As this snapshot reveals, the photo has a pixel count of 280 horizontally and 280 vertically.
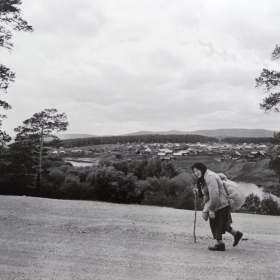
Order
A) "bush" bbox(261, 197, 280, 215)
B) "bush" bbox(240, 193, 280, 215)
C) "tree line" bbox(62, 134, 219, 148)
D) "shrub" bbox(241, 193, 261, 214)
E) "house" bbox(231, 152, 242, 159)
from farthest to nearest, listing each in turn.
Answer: "tree line" bbox(62, 134, 219, 148), "house" bbox(231, 152, 242, 159), "shrub" bbox(241, 193, 261, 214), "bush" bbox(240, 193, 280, 215), "bush" bbox(261, 197, 280, 215)

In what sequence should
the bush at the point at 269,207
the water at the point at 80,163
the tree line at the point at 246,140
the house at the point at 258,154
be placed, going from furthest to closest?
the water at the point at 80,163
the tree line at the point at 246,140
the house at the point at 258,154
the bush at the point at 269,207

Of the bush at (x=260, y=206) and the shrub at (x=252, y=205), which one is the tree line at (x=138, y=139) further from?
the bush at (x=260, y=206)

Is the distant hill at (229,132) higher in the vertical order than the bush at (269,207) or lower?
higher

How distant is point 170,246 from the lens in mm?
7621

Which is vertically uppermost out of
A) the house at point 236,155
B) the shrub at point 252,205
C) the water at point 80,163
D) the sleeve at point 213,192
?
the house at point 236,155

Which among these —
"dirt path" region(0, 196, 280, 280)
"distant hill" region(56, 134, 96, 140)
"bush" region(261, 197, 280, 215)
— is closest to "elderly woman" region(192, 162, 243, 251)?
"dirt path" region(0, 196, 280, 280)

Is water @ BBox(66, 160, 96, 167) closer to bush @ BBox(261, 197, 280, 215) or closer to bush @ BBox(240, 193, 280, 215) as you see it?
bush @ BBox(240, 193, 280, 215)

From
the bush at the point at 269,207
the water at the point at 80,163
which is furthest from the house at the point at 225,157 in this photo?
the water at the point at 80,163

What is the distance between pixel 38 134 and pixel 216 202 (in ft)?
54.7

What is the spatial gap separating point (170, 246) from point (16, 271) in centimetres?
321

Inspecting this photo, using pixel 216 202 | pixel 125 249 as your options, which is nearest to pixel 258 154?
pixel 216 202

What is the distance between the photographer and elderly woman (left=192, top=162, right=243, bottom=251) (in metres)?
7.07

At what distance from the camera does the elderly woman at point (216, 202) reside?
23.2 ft

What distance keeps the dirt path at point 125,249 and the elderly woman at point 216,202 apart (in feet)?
1.20
